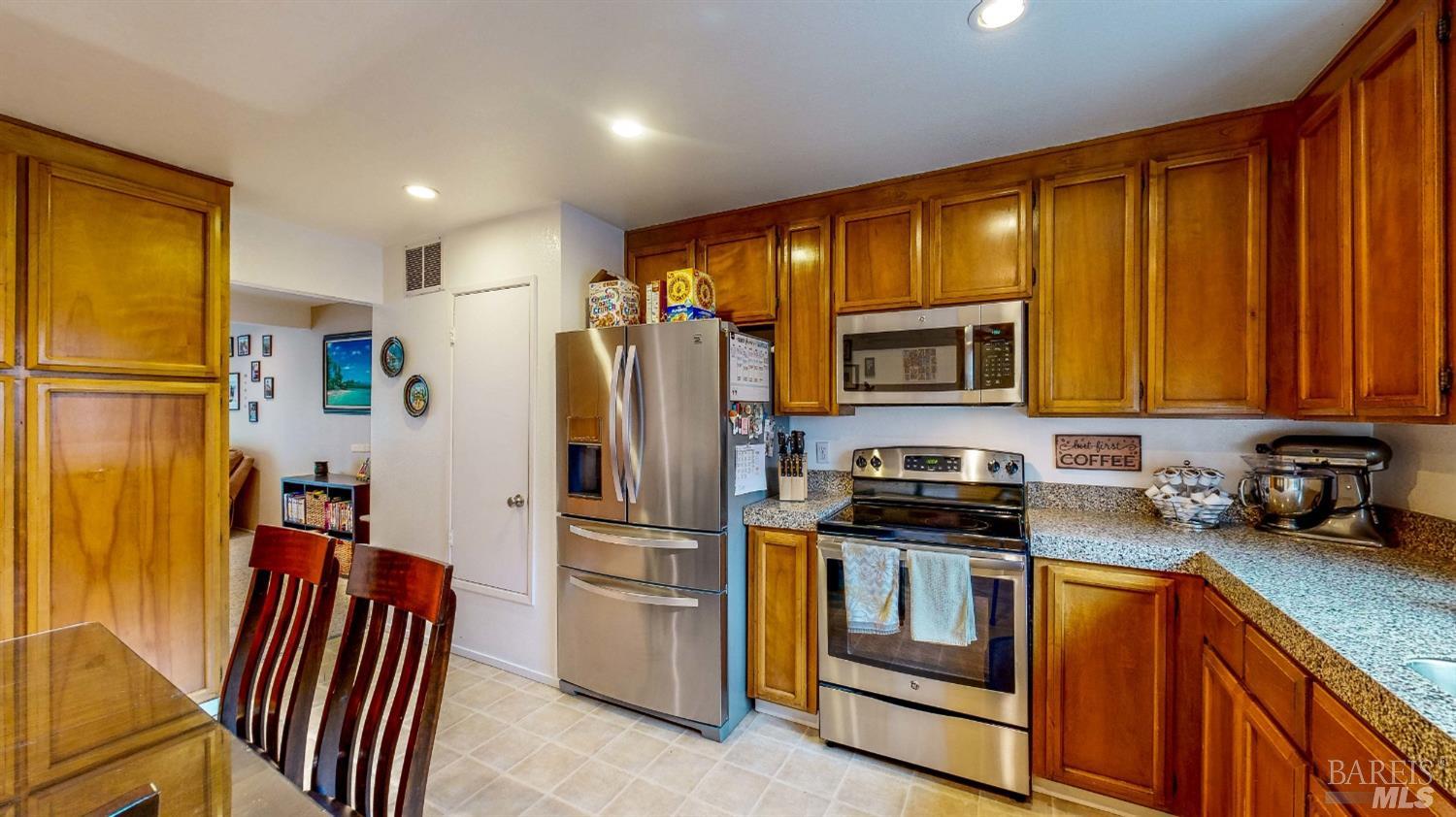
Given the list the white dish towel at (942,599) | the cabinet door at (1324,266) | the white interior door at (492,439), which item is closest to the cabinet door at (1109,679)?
the white dish towel at (942,599)

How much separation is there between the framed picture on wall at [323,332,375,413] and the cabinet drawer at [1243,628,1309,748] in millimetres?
5425

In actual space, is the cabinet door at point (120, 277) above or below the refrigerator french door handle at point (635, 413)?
above

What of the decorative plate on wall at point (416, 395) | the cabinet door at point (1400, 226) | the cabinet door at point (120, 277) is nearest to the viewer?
the cabinet door at point (1400, 226)

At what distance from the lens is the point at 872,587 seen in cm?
208

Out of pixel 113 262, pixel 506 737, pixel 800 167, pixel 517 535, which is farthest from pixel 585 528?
pixel 113 262

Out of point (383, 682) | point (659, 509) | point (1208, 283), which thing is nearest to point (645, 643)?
point (659, 509)

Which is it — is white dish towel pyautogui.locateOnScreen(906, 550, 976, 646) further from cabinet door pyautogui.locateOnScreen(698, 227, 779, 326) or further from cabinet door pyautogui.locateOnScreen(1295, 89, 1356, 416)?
cabinet door pyautogui.locateOnScreen(698, 227, 779, 326)

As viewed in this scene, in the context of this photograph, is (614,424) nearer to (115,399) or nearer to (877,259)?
(877,259)

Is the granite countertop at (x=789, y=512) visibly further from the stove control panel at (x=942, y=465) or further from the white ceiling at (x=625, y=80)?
the white ceiling at (x=625, y=80)

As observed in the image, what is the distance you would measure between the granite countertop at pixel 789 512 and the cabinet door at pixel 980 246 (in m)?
1.01

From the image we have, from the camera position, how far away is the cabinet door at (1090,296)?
206cm

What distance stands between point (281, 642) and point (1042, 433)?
9.06ft

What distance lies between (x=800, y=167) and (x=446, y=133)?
4.56 feet

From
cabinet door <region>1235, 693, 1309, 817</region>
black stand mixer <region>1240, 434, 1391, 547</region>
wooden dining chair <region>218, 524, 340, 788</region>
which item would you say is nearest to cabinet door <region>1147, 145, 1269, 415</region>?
black stand mixer <region>1240, 434, 1391, 547</region>
